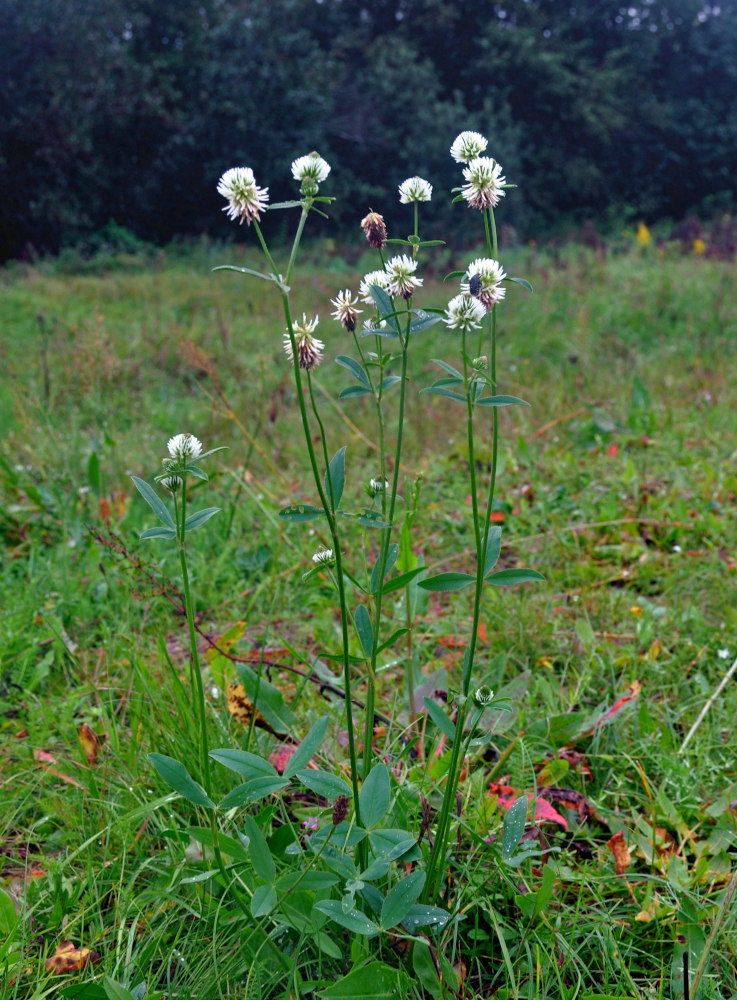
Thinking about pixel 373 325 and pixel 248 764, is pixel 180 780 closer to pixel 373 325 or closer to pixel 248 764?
pixel 248 764

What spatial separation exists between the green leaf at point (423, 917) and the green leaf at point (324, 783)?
18 cm

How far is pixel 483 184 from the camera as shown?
898 millimetres

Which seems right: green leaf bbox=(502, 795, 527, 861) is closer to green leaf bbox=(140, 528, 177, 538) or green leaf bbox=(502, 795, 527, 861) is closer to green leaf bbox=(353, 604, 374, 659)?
green leaf bbox=(353, 604, 374, 659)

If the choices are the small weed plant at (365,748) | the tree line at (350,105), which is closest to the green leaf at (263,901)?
the small weed plant at (365,748)

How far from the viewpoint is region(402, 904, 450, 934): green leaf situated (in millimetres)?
917

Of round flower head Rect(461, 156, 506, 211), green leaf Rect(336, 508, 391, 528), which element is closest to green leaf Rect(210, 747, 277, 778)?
green leaf Rect(336, 508, 391, 528)

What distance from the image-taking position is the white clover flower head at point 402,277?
3.01ft

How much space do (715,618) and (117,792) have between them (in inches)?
59.4

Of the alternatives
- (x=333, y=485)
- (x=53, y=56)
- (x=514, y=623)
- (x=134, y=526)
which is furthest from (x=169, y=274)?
(x=333, y=485)

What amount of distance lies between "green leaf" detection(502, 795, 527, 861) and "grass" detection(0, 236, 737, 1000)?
0.08 meters

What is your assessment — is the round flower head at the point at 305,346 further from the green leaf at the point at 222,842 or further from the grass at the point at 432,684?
the green leaf at the point at 222,842

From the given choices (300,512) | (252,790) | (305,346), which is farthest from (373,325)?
(252,790)

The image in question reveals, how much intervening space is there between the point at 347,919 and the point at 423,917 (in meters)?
0.11

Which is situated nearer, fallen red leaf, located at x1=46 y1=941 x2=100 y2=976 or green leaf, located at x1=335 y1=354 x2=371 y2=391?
green leaf, located at x1=335 y1=354 x2=371 y2=391
